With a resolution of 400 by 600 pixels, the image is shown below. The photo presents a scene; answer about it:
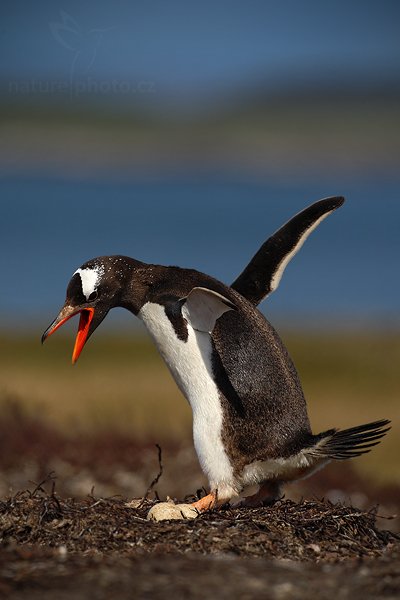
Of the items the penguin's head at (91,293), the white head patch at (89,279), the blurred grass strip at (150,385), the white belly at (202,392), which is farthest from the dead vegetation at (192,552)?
the blurred grass strip at (150,385)

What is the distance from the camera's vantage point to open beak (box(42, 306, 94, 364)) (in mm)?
7555

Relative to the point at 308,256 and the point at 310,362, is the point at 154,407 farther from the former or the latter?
the point at 308,256

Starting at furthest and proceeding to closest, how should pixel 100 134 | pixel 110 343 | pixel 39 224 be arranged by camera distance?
1. pixel 100 134
2. pixel 39 224
3. pixel 110 343

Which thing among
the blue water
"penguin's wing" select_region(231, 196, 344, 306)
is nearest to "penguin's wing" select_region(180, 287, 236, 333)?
"penguin's wing" select_region(231, 196, 344, 306)

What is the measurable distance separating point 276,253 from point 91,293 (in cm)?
144

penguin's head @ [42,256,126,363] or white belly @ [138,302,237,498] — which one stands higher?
penguin's head @ [42,256,126,363]

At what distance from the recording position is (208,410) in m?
7.48

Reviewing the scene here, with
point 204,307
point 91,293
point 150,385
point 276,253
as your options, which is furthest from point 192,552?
point 150,385

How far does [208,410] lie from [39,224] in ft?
161

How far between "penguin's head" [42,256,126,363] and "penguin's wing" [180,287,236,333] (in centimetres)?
48

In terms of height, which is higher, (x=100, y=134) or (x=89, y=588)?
(x=100, y=134)

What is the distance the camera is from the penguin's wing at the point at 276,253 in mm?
8445

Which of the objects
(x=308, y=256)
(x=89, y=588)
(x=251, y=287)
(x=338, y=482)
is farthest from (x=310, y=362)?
(x=308, y=256)

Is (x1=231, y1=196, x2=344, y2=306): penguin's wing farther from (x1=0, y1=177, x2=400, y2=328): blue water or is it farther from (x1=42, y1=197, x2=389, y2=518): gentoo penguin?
(x1=0, y1=177, x2=400, y2=328): blue water
